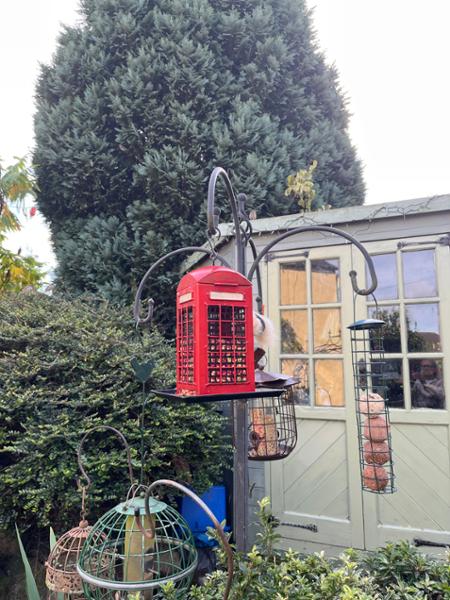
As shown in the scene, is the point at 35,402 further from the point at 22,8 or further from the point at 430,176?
the point at 430,176

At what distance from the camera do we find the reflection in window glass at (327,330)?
3057 millimetres

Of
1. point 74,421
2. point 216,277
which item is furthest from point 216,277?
point 74,421

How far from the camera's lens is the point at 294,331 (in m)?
3.21

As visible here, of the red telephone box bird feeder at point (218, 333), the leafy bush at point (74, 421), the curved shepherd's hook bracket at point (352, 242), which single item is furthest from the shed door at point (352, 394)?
the red telephone box bird feeder at point (218, 333)

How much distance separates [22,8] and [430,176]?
5.64 m

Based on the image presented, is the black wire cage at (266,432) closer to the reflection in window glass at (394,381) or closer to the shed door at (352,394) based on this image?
the shed door at (352,394)

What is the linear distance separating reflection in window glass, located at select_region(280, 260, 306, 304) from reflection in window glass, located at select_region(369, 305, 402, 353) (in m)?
0.54

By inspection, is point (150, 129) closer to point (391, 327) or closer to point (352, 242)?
point (391, 327)

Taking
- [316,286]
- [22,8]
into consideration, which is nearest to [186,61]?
[22,8]

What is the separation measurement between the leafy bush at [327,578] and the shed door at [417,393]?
1.30 m

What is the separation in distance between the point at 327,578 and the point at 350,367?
181cm

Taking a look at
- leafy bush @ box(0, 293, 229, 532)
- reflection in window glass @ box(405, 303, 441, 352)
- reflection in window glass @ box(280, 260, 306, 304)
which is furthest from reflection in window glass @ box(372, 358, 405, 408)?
leafy bush @ box(0, 293, 229, 532)

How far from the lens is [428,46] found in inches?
186

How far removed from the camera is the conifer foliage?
4.44m
